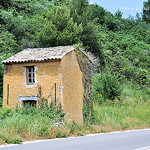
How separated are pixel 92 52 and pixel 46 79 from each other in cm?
1554

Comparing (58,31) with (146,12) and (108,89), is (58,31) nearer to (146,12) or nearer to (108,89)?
(108,89)

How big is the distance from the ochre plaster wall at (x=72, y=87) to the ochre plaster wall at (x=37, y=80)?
1.82ft

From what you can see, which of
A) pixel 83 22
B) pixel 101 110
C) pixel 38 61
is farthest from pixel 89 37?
pixel 38 61

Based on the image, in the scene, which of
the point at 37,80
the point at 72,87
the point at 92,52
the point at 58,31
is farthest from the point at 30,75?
the point at 92,52

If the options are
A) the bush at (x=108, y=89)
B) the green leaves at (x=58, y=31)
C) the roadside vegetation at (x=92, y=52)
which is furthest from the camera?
the green leaves at (x=58, y=31)

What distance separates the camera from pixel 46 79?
16312 millimetres

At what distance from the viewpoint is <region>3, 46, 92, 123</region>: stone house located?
16.0 metres

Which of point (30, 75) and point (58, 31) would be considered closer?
point (30, 75)

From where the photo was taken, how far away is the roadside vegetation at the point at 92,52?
13.4m

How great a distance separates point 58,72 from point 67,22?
12104 millimetres

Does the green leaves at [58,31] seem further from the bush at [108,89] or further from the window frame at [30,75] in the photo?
the window frame at [30,75]

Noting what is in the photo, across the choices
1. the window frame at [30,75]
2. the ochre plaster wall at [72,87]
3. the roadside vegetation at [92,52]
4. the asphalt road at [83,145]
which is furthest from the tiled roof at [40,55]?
the asphalt road at [83,145]

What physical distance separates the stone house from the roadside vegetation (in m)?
1.05

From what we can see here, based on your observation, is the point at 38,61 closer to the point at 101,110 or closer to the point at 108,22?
the point at 101,110
